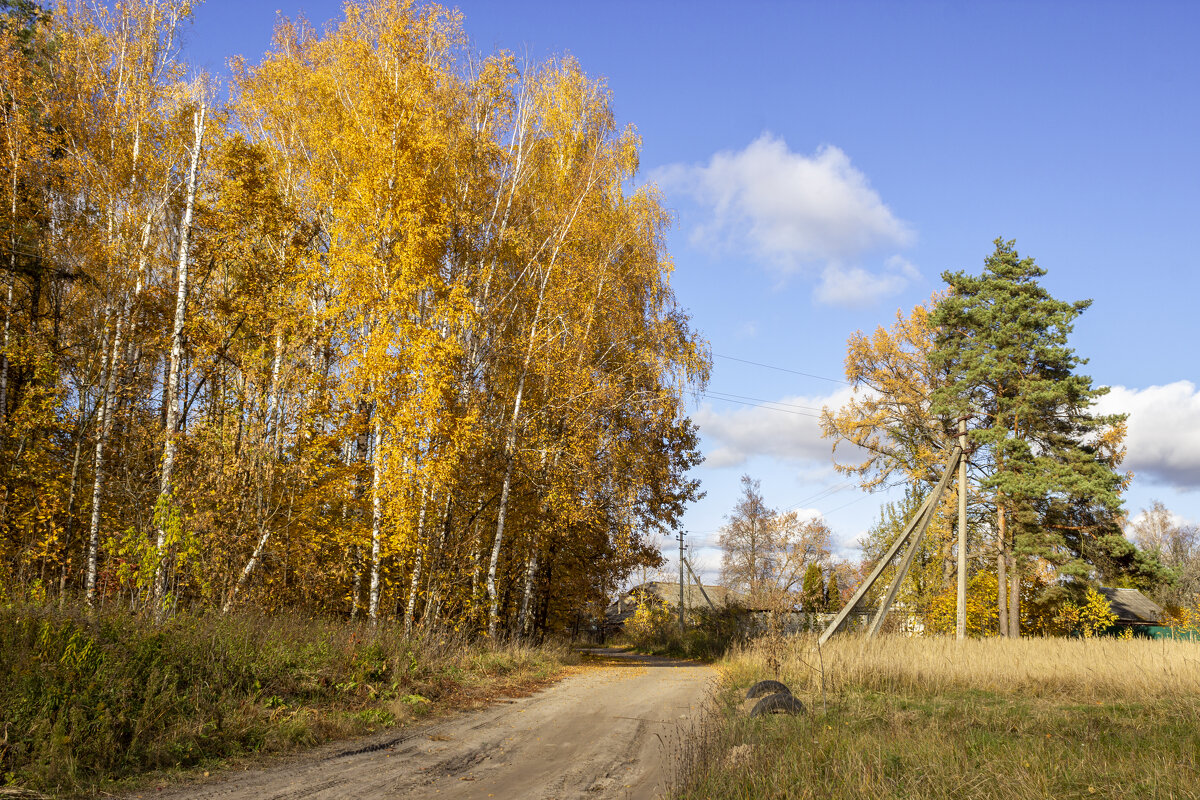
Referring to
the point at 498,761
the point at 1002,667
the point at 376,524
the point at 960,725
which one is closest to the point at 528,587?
the point at 376,524

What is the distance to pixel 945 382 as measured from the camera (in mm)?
30344

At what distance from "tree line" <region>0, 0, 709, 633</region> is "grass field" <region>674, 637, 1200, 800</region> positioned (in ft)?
22.5

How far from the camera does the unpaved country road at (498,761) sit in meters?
6.34

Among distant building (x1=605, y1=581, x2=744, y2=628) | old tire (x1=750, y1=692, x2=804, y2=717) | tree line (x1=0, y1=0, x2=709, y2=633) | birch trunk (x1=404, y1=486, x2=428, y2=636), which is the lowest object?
distant building (x1=605, y1=581, x2=744, y2=628)

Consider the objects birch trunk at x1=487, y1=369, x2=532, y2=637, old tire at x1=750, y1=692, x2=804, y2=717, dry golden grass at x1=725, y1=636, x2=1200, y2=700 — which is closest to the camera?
old tire at x1=750, y1=692, x2=804, y2=717

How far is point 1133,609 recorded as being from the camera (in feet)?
108

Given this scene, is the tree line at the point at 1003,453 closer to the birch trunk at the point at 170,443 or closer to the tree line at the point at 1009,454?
the tree line at the point at 1009,454

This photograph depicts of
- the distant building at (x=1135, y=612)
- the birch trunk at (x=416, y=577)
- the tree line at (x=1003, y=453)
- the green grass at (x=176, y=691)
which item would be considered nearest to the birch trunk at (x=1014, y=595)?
the tree line at (x=1003, y=453)

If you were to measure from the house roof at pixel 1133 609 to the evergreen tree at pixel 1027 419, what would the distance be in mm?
8102

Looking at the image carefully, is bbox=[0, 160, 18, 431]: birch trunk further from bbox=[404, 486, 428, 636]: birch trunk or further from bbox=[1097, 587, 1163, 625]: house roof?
bbox=[1097, 587, 1163, 625]: house roof

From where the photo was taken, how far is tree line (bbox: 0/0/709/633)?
1291 cm

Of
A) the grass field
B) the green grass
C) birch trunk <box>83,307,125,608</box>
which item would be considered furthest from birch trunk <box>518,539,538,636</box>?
birch trunk <box>83,307,125,608</box>

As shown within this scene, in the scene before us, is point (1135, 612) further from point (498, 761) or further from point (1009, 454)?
point (498, 761)

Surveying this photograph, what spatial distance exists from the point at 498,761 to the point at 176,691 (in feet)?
11.3
